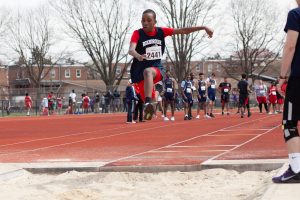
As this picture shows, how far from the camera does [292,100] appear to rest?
4.96m

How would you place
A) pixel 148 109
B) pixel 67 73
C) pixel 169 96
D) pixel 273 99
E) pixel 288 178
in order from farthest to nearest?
1. pixel 67 73
2. pixel 273 99
3. pixel 169 96
4. pixel 148 109
5. pixel 288 178

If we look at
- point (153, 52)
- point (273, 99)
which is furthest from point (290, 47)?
point (273, 99)

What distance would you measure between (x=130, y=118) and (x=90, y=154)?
35.2 feet

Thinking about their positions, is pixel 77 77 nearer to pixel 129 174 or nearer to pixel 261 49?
pixel 261 49

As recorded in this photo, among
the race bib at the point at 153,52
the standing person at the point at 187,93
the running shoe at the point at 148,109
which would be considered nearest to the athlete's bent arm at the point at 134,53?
the race bib at the point at 153,52

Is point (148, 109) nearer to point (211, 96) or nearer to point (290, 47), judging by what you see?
point (290, 47)

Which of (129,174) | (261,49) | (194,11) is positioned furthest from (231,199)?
(261,49)

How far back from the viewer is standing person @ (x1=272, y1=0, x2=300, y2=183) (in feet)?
15.8

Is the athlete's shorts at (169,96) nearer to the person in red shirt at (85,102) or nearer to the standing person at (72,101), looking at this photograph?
the standing person at (72,101)

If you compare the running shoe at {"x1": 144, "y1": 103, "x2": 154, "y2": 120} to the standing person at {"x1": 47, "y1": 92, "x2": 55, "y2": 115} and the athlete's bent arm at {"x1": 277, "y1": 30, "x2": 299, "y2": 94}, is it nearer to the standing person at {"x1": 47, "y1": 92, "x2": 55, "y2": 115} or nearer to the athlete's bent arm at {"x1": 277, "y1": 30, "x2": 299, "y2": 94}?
the athlete's bent arm at {"x1": 277, "y1": 30, "x2": 299, "y2": 94}

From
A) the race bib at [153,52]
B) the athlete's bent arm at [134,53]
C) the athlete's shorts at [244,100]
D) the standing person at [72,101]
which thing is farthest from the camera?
the standing person at [72,101]

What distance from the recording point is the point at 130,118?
19.0 m

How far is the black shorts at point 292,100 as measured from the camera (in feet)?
16.2

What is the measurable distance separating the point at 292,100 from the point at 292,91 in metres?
0.08
